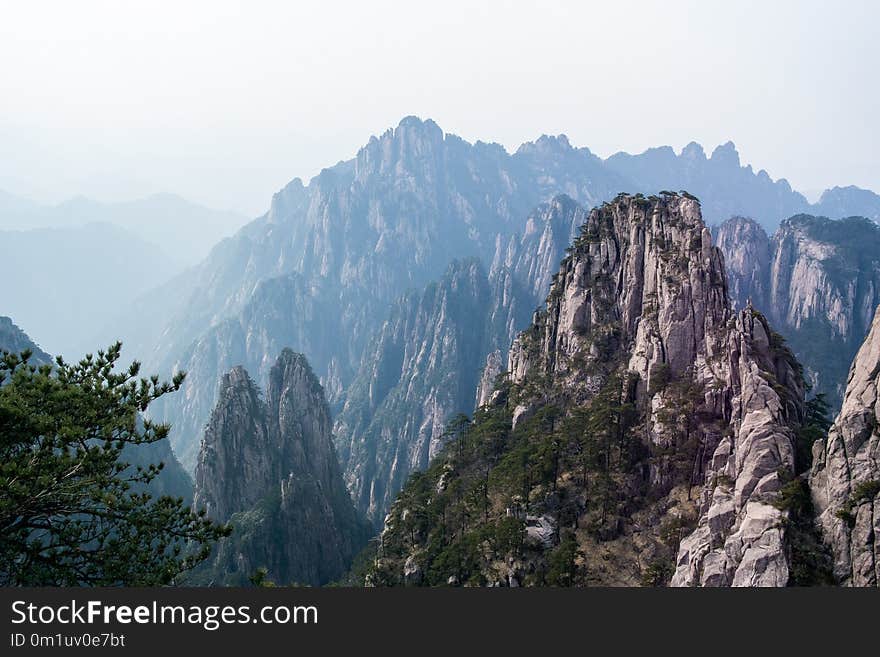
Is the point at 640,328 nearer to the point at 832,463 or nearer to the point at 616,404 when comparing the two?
the point at 616,404

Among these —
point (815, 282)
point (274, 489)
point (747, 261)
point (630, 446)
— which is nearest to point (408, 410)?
point (274, 489)

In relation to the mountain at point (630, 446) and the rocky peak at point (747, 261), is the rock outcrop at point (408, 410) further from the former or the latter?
the mountain at point (630, 446)

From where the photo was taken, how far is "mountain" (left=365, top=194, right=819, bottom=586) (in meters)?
33.8

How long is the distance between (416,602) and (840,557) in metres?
23.7

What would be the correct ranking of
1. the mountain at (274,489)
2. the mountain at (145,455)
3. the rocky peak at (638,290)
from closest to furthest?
1. the rocky peak at (638,290)
2. the mountain at (274,489)
3. the mountain at (145,455)

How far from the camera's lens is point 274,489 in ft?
300

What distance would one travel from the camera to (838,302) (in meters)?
135

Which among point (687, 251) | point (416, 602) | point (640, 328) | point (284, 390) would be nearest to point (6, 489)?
point (416, 602)

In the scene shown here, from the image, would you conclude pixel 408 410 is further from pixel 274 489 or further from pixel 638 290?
pixel 638 290

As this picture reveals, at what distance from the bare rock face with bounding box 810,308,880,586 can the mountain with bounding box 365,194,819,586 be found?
1.86 metres

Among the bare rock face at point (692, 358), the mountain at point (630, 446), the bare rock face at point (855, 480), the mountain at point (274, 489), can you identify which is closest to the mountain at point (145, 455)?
the mountain at point (274, 489)

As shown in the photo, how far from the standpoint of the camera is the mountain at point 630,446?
33.8 meters

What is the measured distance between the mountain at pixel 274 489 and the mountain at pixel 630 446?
88.6 ft

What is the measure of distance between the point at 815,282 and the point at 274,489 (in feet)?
437
